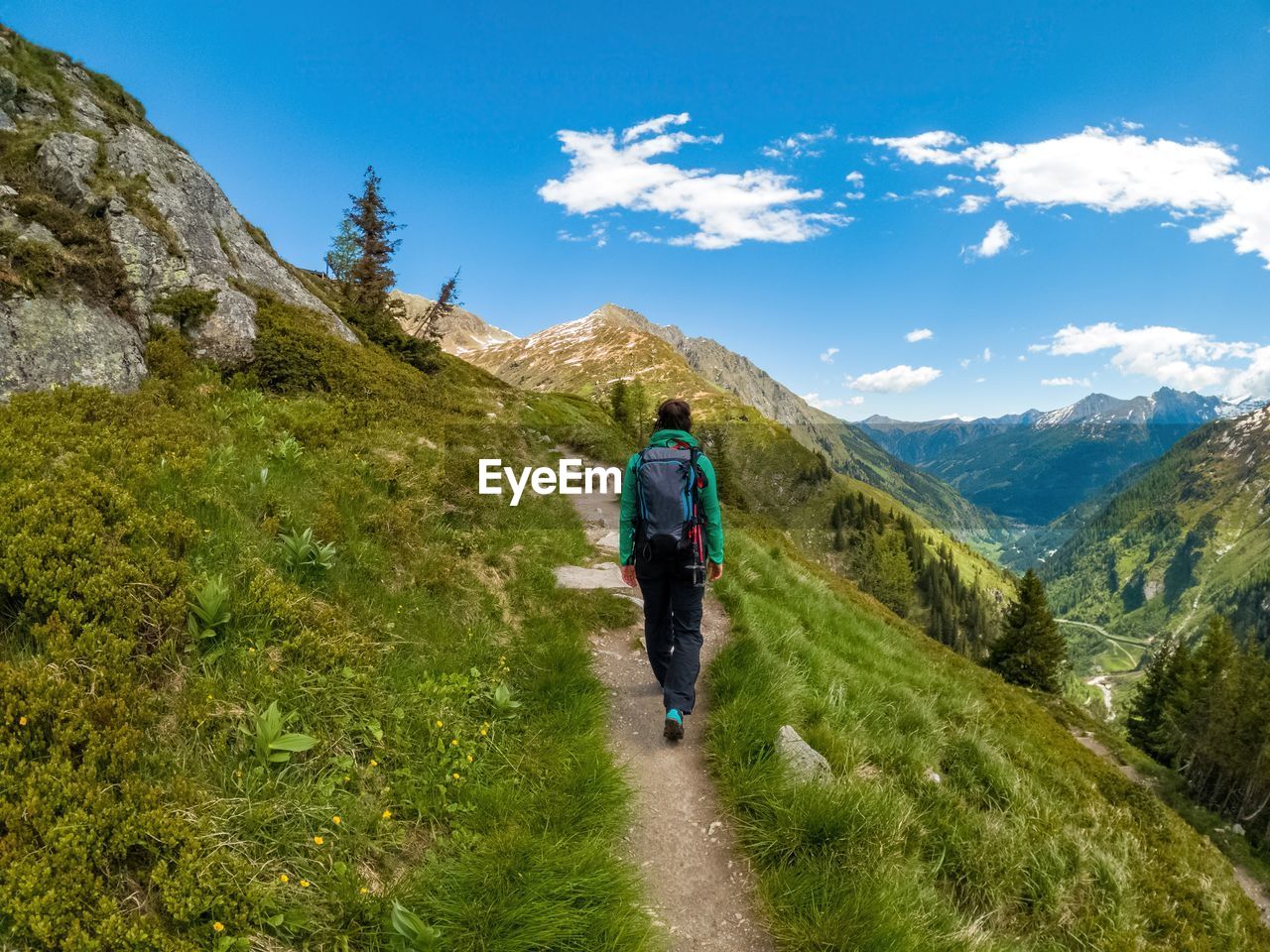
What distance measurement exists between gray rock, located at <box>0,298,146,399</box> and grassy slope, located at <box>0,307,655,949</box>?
3.93 ft

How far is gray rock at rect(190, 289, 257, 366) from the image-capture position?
14.5 metres

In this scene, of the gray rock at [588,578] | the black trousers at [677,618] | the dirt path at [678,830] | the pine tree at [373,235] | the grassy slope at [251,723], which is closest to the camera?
the grassy slope at [251,723]

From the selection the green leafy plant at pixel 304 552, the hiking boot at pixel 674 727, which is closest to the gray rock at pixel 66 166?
the green leafy plant at pixel 304 552

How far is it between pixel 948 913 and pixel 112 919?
19.3 feet

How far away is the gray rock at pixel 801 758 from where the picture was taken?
5941 millimetres

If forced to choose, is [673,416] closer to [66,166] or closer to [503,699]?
[503,699]

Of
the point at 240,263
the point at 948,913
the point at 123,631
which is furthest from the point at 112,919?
the point at 240,263

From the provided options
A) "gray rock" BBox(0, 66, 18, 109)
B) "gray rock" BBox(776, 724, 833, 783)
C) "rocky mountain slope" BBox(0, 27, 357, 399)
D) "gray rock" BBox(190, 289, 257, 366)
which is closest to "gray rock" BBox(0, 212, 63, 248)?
"rocky mountain slope" BBox(0, 27, 357, 399)

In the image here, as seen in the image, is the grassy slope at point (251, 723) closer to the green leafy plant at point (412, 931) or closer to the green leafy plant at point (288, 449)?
A: the green leafy plant at point (412, 931)

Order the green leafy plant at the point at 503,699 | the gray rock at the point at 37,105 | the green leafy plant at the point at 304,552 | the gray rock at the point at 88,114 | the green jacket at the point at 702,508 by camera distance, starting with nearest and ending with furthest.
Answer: the green leafy plant at the point at 503,699, the green jacket at the point at 702,508, the green leafy plant at the point at 304,552, the gray rock at the point at 37,105, the gray rock at the point at 88,114

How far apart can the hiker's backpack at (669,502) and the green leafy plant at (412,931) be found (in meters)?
3.93

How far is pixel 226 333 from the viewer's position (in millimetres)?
14984

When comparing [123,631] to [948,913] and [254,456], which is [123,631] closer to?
[254,456]

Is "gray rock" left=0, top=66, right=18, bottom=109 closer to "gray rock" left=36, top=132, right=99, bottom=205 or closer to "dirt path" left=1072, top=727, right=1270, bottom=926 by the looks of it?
"gray rock" left=36, top=132, right=99, bottom=205
